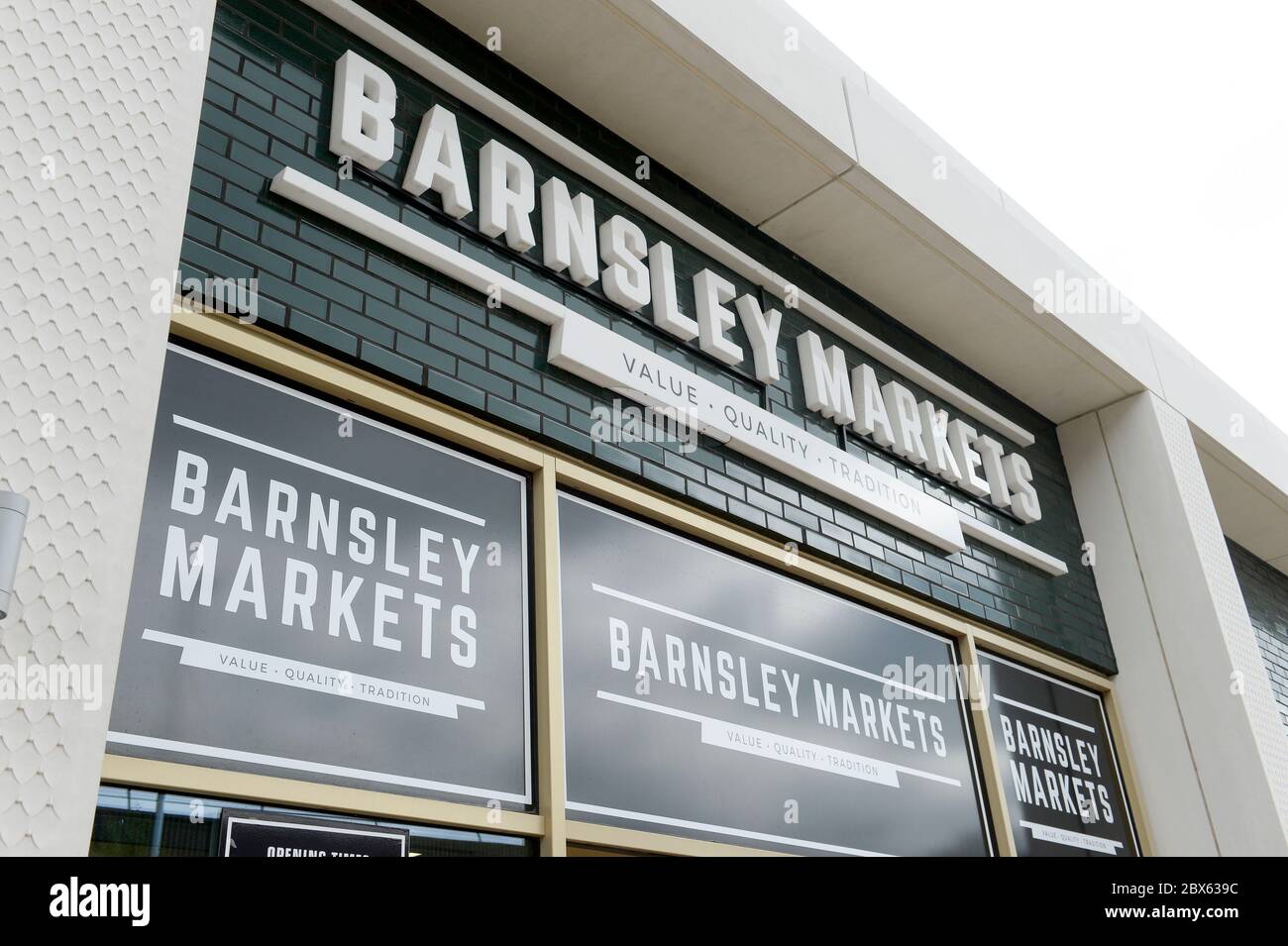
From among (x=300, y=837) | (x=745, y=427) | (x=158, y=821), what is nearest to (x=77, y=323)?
(x=158, y=821)

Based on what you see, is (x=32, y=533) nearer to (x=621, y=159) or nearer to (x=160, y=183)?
(x=160, y=183)

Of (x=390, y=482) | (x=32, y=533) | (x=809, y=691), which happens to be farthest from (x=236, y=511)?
(x=809, y=691)

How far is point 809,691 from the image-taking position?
14.0 feet

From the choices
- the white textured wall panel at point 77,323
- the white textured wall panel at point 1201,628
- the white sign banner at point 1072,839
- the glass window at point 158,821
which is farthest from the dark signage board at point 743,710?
the white textured wall panel at point 1201,628

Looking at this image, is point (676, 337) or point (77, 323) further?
point (676, 337)

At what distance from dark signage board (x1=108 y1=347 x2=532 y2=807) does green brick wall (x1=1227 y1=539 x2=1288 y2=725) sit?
19.8 ft

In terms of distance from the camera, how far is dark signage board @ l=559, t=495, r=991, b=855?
3584 mm

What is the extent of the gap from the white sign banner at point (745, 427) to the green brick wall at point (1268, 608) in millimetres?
3599

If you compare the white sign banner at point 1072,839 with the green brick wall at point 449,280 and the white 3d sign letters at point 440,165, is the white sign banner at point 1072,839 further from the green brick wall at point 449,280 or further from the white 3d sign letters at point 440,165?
the white 3d sign letters at point 440,165

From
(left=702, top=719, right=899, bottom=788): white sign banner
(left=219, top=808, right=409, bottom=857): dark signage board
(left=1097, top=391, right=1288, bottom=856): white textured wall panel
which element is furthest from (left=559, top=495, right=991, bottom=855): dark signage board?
(left=1097, top=391, right=1288, bottom=856): white textured wall panel

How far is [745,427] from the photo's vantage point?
4.48 metres

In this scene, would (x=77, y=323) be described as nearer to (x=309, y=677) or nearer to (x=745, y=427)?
(x=309, y=677)

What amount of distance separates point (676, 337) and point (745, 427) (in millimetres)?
417

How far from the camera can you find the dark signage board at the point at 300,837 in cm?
263
